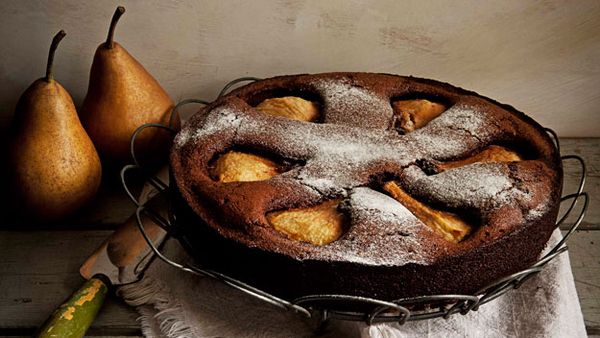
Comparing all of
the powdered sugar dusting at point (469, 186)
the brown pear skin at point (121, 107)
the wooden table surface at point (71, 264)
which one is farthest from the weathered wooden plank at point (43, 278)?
the powdered sugar dusting at point (469, 186)

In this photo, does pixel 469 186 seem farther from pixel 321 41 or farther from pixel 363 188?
pixel 321 41

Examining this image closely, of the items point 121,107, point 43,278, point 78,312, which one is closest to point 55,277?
point 43,278

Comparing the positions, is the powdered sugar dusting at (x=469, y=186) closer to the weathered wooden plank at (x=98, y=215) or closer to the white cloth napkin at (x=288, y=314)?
the white cloth napkin at (x=288, y=314)

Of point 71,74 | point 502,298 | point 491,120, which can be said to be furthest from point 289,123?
point 71,74

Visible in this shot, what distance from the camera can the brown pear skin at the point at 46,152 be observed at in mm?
1451

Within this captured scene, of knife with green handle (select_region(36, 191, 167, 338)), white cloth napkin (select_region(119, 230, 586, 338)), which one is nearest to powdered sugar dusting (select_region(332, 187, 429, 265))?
white cloth napkin (select_region(119, 230, 586, 338))

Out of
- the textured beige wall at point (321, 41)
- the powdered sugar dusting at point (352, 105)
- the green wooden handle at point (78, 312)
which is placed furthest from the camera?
the textured beige wall at point (321, 41)

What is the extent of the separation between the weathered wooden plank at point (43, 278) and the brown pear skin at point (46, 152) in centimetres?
6

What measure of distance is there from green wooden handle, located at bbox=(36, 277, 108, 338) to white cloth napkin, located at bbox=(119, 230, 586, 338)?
0.16ft

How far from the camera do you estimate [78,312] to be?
49.7 inches

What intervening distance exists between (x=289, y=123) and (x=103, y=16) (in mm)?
522

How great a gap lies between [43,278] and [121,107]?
0.37 m

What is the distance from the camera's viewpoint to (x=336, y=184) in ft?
4.16

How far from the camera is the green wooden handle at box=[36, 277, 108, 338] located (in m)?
1.22
